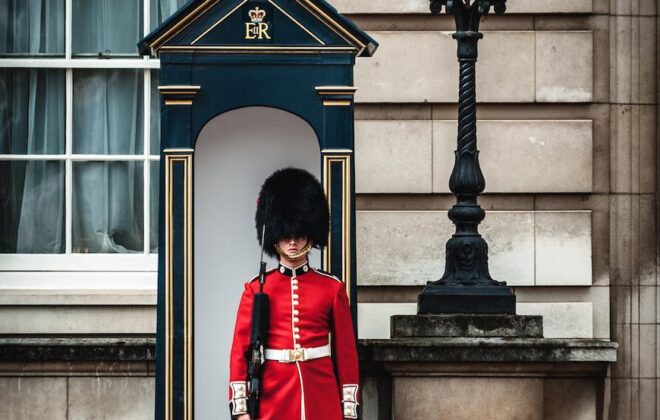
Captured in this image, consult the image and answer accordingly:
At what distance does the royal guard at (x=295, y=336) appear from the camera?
6902 mm

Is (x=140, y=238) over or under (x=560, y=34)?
under

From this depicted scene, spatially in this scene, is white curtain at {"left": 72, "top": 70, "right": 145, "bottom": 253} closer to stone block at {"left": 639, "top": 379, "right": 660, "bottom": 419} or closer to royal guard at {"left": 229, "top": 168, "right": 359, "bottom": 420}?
royal guard at {"left": 229, "top": 168, "right": 359, "bottom": 420}

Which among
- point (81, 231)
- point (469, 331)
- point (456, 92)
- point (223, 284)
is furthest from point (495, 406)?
point (81, 231)

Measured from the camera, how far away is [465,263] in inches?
330

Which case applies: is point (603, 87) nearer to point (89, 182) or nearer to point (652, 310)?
point (652, 310)

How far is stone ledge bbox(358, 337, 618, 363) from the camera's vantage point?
811 centimetres

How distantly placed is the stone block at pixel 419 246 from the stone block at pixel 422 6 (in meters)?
1.29

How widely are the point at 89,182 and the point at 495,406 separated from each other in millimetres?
3208

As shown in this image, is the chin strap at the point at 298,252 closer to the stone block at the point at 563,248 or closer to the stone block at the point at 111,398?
the stone block at the point at 111,398

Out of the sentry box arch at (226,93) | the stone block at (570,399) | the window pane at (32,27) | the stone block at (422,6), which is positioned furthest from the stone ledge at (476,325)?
the window pane at (32,27)

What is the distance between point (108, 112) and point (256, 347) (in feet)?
11.1

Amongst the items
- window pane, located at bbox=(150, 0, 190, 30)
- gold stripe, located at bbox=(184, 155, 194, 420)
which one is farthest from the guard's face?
window pane, located at bbox=(150, 0, 190, 30)

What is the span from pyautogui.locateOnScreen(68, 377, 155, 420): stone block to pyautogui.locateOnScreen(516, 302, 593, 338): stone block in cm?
241

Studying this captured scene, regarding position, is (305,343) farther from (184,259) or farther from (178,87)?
(178,87)
